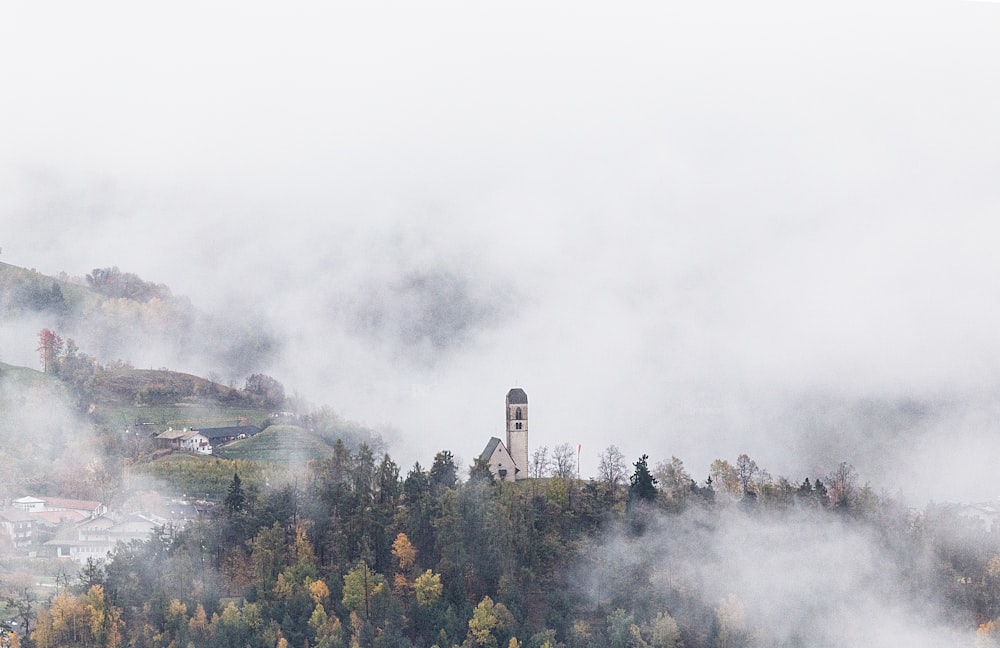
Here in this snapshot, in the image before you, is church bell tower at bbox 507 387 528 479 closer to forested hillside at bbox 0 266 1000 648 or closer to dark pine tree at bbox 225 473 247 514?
forested hillside at bbox 0 266 1000 648

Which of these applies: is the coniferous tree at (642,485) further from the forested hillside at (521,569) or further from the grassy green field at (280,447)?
the grassy green field at (280,447)

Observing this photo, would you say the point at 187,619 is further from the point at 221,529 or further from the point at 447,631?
the point at 447,631

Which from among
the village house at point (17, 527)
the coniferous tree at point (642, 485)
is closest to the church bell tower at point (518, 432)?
the coniferous tree at point (642, 485)

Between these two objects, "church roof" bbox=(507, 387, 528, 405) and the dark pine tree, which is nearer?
the dark pine tree

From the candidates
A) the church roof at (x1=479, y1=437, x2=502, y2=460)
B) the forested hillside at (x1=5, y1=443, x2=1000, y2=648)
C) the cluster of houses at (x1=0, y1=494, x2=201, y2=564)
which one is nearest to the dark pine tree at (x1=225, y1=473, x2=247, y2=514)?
the forested hillside at (x1=5, y1=443, x2=1000, y2=648)

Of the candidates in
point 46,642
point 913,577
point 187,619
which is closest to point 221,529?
point 187,619

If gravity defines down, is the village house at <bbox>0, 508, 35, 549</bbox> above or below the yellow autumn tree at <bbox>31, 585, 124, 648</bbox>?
above
